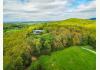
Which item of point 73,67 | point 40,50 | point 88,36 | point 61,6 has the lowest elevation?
point 73,67

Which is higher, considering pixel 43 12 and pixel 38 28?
pixel 43 12

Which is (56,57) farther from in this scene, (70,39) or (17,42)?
(17,42)

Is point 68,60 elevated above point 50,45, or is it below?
below
